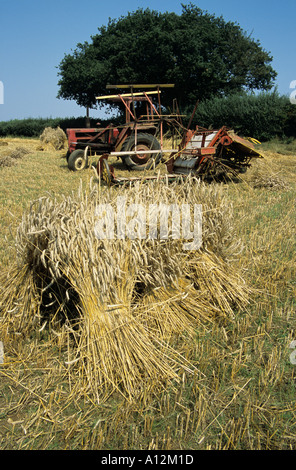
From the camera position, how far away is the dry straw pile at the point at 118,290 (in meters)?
2.26

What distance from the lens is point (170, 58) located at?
2688 cm

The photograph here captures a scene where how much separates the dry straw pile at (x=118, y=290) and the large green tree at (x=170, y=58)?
25.7 meters

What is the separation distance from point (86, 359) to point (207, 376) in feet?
2.46

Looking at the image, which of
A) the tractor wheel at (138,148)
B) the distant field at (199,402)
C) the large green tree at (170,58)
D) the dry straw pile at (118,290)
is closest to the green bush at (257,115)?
the large green tree at (170,58)

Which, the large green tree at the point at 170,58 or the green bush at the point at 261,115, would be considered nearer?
the green bush at the point at 261,115

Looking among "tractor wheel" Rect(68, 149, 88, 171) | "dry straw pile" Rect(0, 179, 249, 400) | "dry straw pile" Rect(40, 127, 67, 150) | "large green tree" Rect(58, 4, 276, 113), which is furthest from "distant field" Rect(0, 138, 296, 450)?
"large green tree" Rect(58, 4, 276, 113)

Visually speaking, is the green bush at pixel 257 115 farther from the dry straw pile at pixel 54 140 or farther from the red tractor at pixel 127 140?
the red tractor at pixel 127 140

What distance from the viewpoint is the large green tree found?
26.8 m

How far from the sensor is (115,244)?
2.41 m

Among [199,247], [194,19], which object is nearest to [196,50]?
[194,19]

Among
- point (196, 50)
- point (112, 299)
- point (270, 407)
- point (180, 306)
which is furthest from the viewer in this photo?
point (196, 50)

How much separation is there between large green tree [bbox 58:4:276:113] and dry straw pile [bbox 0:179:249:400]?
25711 mm

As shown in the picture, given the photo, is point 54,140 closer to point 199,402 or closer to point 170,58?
point 170,58

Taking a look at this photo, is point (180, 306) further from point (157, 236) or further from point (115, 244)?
point (115, 244)
